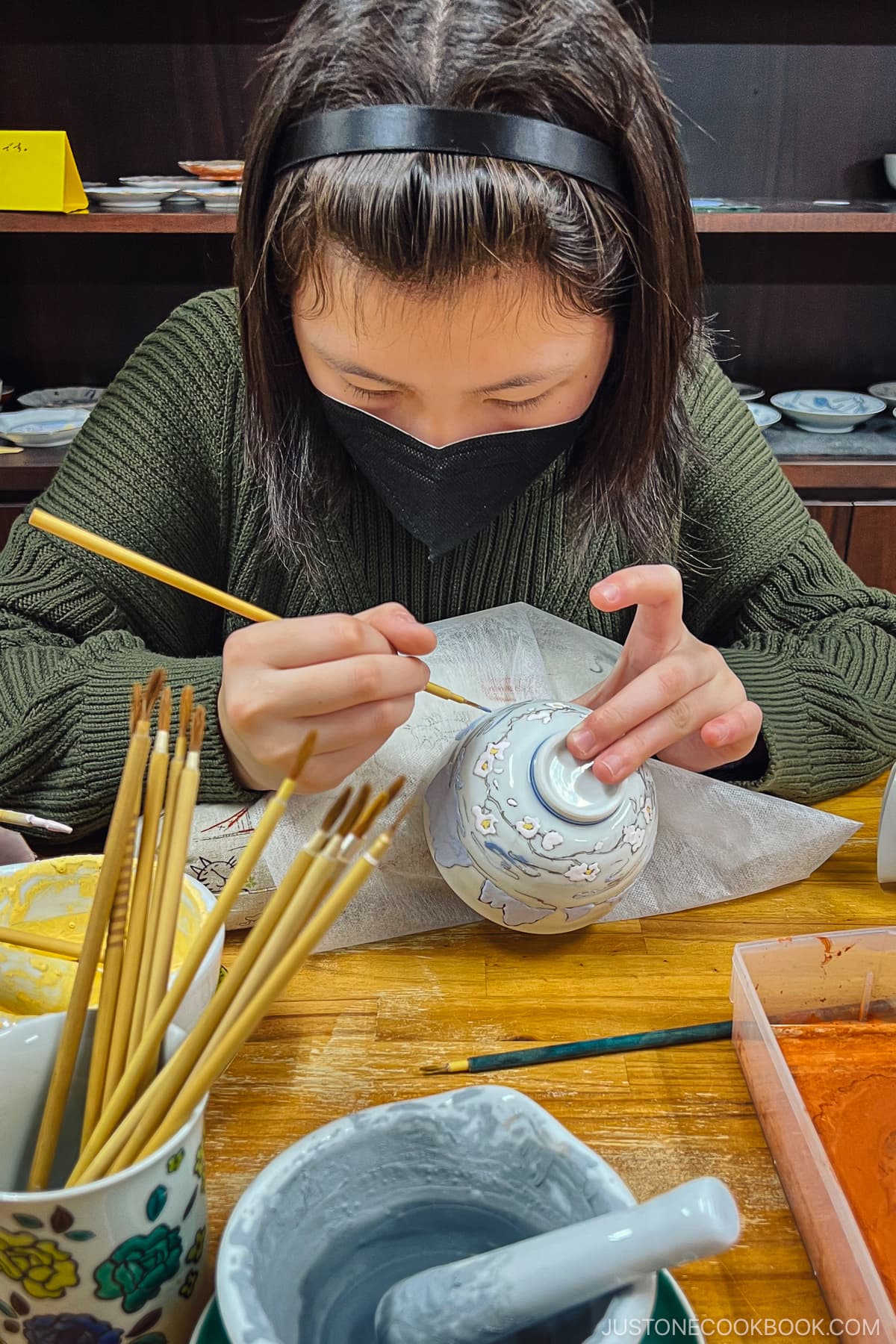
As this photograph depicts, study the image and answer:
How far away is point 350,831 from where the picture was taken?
41 cm

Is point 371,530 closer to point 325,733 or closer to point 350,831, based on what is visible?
point 325,733

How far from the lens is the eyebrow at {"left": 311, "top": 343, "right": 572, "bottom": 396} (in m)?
0.78

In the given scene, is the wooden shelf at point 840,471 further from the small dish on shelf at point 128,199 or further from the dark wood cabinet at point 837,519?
the small dish on shelf at point 128,199

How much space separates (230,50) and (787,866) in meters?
1.77

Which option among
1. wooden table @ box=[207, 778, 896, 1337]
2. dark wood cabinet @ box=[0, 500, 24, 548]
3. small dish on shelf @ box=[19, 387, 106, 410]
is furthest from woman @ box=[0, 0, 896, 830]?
small dish on shelf @ box=[19, 387, 106, 410]

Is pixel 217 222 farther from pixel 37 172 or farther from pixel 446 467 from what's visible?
pixel 446 467

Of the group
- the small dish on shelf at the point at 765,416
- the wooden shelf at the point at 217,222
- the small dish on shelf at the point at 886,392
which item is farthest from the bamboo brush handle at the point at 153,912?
the small dish on shelf at the point at 886,392

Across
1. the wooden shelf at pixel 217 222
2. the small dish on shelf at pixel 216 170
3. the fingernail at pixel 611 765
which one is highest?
the small dish on shelf at pixel 216 170

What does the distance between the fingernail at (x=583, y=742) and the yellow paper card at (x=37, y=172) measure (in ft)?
4.72

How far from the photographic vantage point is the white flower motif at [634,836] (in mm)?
737

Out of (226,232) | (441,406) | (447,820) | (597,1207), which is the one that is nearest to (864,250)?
(226,232)

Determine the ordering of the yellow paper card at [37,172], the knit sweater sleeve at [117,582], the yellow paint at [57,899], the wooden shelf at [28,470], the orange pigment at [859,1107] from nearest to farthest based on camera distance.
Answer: the orange pigment at [859,1107] → the yellow paint at [57,899] → the knit sweater sleeve at [117,582] → the yellow paper card at [37,172] → the wooden shelf at [28,470]

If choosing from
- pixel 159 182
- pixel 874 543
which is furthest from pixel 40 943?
pixel 874 543

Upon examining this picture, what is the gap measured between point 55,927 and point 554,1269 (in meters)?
0.43
